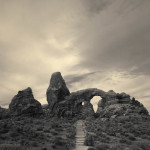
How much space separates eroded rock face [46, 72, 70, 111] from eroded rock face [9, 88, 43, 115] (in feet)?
39.8

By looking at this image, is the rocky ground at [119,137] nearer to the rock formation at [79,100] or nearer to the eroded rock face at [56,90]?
the rock formation at [79,100]

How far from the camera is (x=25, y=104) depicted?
53.8 m

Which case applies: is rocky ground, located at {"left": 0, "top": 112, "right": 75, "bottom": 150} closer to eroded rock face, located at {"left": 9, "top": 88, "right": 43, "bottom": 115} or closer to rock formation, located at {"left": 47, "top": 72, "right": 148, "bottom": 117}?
eroded rock face, located at {"left": 9, "top": 88, "right": 43, "bottom": 115}

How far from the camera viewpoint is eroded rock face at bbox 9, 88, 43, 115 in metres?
52.1

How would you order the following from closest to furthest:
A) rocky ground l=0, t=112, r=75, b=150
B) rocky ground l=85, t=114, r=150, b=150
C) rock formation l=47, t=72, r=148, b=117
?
rocky ground l=0, t=112, r=75, b=150, rocky ground l=85, t=114, r=150, b=150, rock formation l=47, t=72, r=148, b=117

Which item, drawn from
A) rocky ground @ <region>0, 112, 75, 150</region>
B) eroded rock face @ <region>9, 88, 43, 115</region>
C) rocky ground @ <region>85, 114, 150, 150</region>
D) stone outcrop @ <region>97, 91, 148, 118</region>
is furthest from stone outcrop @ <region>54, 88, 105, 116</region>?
rocky ground @ <region>0, 112, 75, 150</region>

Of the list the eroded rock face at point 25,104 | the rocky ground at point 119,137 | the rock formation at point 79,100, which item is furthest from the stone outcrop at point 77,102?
the rocky ground at point 119,137

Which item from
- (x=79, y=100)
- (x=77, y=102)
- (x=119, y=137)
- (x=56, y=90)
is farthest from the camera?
(x=56, y=90)

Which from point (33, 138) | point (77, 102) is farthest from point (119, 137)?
point (77, 102)

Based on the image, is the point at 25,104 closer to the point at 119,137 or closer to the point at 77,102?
the point at 77,102

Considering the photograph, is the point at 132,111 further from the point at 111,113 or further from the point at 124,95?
the point at 124,95

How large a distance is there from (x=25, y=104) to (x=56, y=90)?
16.4 metres

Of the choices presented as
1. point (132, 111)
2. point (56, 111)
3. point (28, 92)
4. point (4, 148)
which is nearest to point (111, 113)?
point (132, 111)

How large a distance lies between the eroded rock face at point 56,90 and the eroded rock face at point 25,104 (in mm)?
12145
